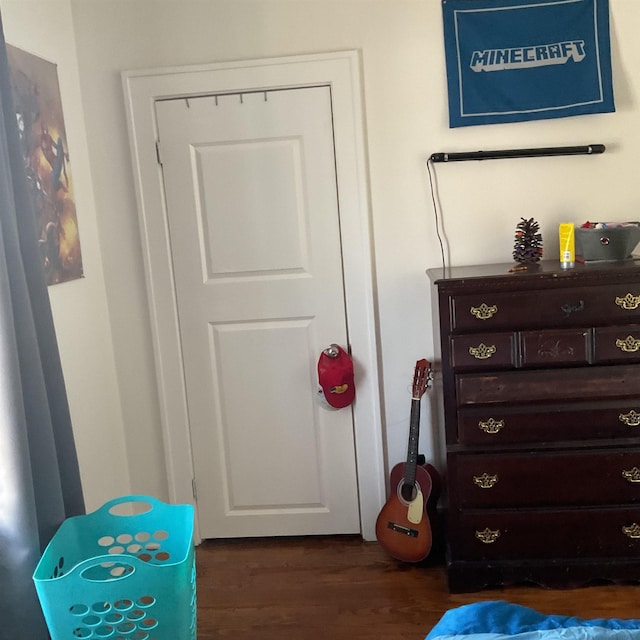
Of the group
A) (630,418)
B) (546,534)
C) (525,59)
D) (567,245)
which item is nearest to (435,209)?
(567,245)

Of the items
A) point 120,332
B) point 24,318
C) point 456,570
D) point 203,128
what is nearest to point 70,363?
point 120,332

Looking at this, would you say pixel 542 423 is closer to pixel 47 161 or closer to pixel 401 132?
pixel 401 132

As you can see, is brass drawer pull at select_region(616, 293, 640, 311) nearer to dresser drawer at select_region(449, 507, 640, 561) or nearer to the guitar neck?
dresser drawer at select_region(449, 507, 640, 561)

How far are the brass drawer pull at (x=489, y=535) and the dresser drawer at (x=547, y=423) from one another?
31 cm

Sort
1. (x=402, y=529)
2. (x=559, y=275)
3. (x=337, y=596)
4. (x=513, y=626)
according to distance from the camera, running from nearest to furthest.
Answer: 1. (x=513, y=626)
2. (x=559, y=275)
3. (x=337, y=596)
4. (x=402, y=529)

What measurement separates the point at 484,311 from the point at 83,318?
151cm

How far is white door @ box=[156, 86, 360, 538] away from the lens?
2688 millimetres

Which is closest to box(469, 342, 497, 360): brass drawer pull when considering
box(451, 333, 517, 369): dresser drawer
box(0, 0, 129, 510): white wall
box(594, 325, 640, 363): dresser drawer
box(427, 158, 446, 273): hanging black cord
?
box(451, 333, 517, 369): dresser drawer

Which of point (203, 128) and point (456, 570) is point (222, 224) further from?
point (456, 570)

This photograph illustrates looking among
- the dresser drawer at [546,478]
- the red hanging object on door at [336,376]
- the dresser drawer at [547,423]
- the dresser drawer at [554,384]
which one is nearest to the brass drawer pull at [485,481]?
the dresser drawer at [546,478]

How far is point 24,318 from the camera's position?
5.74 feet

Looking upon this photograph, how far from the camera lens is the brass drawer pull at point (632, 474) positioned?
91.2 inches

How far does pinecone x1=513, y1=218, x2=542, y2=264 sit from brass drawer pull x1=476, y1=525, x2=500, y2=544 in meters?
0.99

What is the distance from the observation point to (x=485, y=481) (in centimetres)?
238
